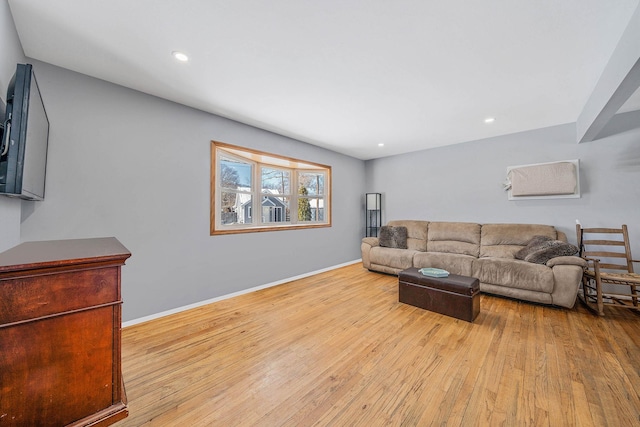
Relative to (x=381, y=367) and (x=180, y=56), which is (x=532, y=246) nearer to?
(x=381, y=367)

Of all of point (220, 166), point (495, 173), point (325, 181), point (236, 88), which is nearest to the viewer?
point (236, 88)

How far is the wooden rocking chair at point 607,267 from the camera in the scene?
105 inches

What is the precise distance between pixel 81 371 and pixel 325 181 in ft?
14.3

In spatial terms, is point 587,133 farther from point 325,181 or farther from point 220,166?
point 220,166

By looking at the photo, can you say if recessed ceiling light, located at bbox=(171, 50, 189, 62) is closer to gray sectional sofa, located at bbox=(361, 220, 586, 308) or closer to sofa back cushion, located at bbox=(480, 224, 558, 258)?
gray sectional sofa, located at bbox=(361, 220, 586, 308)

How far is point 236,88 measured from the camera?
99.1 inches

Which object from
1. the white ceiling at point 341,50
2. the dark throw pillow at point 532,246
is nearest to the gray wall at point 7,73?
the white ceiling at point 341,50

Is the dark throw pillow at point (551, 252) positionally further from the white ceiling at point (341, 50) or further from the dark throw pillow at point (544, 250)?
the white ceiling at point (341, 50)

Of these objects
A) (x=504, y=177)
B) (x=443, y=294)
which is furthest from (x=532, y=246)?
(x=443, y=294)

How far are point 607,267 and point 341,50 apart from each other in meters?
4.14

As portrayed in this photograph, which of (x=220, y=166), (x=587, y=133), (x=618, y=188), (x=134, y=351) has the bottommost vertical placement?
(x=134, y=351)

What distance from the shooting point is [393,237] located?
15.1 ft

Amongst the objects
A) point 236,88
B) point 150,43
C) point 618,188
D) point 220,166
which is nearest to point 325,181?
point 220,166

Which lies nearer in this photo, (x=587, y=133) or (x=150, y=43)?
(x=150, y=43)
